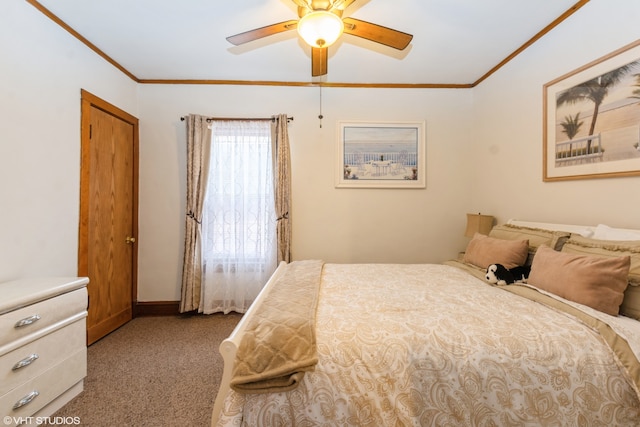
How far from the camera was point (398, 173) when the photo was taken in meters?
3.33

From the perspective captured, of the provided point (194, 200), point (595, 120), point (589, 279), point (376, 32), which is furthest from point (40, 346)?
point (595, 120)

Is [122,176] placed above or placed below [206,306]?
above

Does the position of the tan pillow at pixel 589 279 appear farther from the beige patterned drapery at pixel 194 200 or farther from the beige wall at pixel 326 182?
the beige patterned drapery at pixel 194 200

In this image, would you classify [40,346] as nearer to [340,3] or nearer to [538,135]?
[340,3]

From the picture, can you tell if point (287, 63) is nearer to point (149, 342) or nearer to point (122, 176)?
point (122, 176)

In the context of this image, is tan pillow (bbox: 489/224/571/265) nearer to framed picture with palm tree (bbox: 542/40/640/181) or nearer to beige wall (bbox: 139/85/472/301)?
framed picture with palm tree (bbox: 542/40/640/181)

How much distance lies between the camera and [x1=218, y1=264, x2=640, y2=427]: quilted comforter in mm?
1049

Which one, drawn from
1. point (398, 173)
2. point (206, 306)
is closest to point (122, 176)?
point (206, 306)

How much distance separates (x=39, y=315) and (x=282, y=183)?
2161 millimetres

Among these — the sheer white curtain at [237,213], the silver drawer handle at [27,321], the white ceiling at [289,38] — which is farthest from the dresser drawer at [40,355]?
the white ceiling at [289,38]

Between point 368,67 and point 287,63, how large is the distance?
0.84m

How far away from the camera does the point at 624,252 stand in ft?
4.87

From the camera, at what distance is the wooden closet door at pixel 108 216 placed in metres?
2.46

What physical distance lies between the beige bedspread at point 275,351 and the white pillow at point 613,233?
184 cm
